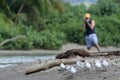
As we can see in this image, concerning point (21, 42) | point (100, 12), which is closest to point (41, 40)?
point (21, 42)

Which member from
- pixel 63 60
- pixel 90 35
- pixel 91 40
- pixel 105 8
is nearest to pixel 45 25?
pixel 105 8

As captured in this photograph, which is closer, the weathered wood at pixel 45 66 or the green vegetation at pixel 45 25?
the weathered wood at pixel 45 66

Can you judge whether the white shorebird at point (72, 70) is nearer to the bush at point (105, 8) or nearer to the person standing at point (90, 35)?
the person standing at point (90, 35)

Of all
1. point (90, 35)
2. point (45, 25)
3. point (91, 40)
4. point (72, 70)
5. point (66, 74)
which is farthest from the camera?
point (45, 25)

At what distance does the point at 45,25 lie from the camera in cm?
4150

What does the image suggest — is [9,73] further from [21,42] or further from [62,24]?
[62,24]

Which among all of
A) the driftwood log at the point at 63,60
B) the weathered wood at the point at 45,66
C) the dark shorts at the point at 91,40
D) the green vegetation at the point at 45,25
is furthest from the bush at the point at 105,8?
the weathered wood at the point at 45,66

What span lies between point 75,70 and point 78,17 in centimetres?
3325

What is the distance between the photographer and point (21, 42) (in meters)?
35.9

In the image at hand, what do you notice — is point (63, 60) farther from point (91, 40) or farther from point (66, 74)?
point (91, 40)

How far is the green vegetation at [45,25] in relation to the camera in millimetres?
37281

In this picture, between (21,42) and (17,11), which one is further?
(17,11)

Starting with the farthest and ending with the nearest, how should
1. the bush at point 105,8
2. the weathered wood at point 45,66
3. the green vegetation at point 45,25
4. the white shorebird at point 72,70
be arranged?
the bush at point 105,8 → the green vegetation at point 45,25 → the weathered wood at point 45,66 → the white shorebird at point 72,70

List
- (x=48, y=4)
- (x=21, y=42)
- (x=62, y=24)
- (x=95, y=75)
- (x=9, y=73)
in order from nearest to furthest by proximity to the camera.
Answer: (x=95, y=75) < (x=9, y=73) < (x=21, y=42) < (x=48, y=4) < (x=62, y=24)
